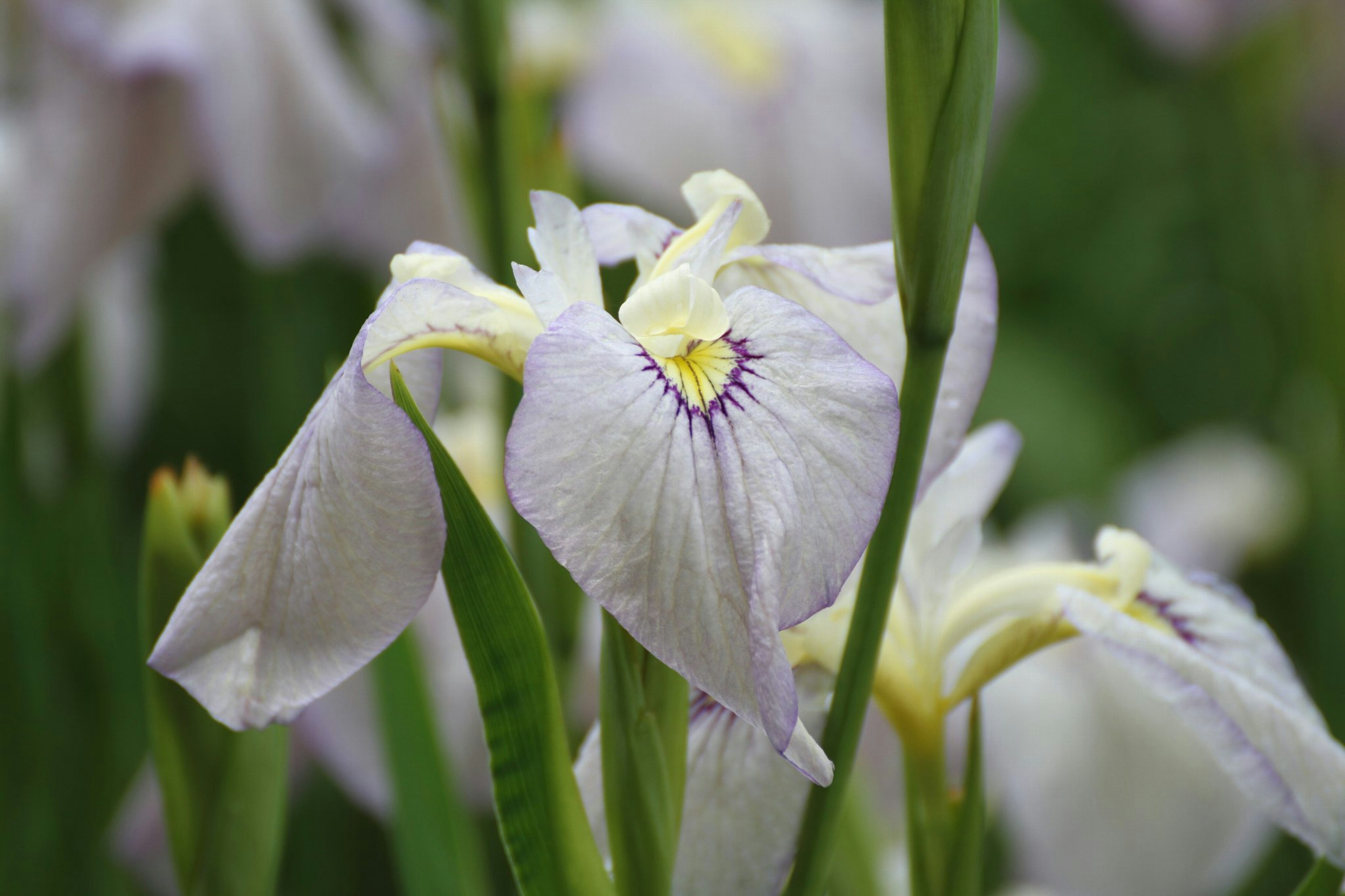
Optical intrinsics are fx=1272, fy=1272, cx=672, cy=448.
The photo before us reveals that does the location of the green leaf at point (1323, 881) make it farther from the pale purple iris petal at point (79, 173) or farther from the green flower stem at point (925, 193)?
the pale purple iris petal at point (79, 173)

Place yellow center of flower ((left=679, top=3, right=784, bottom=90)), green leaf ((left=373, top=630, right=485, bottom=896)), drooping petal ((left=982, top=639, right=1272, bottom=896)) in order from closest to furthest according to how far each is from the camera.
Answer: green leaf ((left=373, top=630, right=485, bottom=896))
drooping petal ((left=982, top=639, right=1272, bottom=896))
yellow center of flower ((left=679, top=3, right=784, bottom=90))

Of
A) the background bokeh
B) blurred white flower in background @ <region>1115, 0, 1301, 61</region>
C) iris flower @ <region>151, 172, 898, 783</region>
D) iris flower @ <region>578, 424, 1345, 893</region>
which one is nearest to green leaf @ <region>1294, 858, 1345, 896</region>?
iris flower @ <region>578, 424, 1345, 893</region>

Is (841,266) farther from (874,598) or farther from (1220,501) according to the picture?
(1220,501)

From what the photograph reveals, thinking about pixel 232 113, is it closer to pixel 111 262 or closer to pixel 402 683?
pixel 111 262

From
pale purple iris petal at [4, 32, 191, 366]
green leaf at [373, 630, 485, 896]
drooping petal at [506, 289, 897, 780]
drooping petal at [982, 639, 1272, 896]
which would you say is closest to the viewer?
drooping petal at [506, 289, 897, 780]

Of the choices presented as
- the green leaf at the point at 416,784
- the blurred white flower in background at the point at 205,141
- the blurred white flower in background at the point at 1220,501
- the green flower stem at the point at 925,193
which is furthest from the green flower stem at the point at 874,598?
the blurred white flower in background at the point at 1220,501

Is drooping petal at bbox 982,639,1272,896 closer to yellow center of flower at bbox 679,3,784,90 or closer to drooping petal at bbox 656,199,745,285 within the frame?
drooping petal at bbox 656,199,745,285

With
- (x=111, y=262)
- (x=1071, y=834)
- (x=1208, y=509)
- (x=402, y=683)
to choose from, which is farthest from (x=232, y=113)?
(x=1208, y=509)
